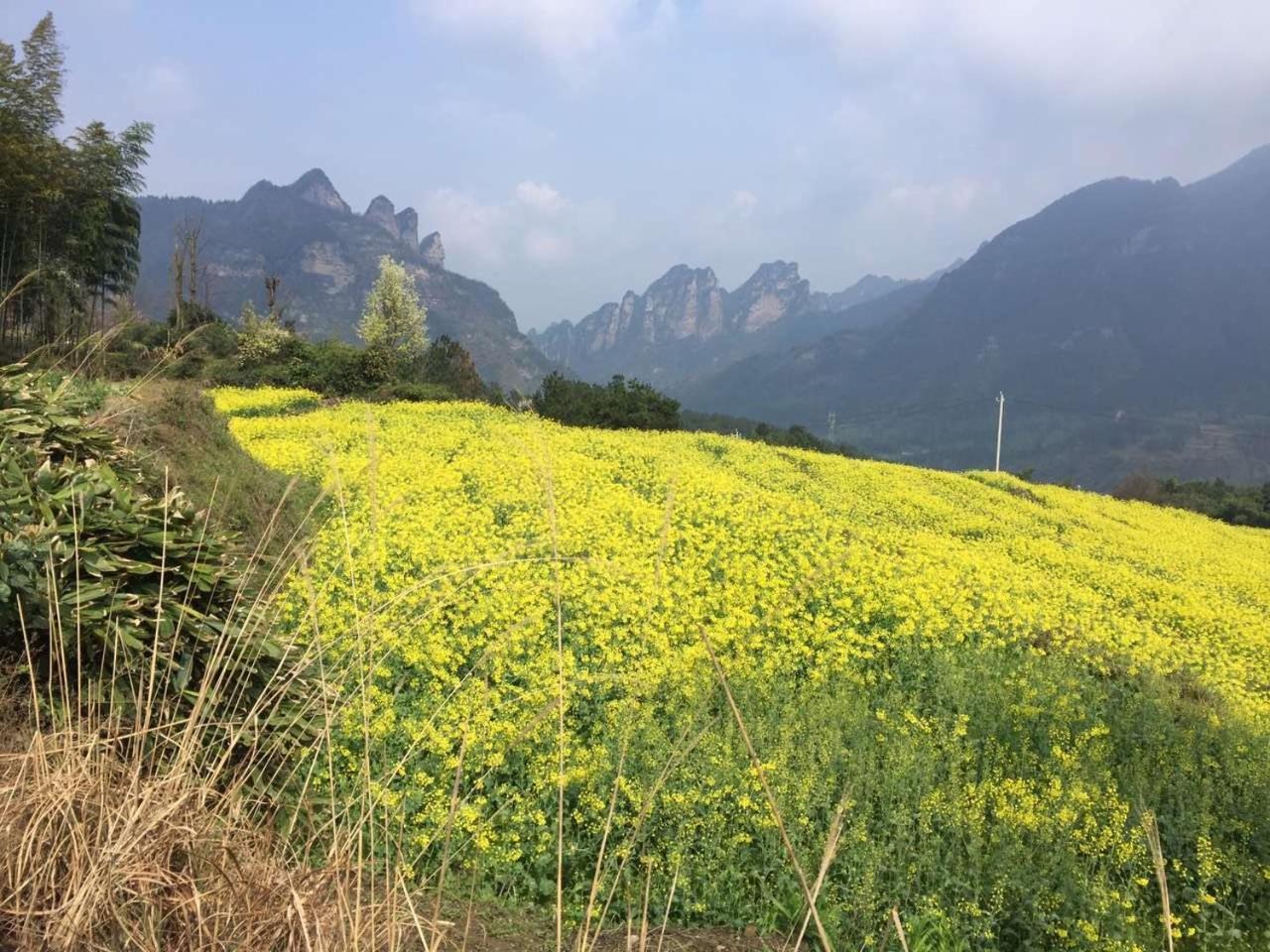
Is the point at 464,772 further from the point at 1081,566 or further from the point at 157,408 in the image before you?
the point at 1081,566

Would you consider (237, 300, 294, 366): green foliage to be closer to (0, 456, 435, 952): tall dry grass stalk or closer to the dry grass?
(0, 456, 435, 952): tall dry grass stalk

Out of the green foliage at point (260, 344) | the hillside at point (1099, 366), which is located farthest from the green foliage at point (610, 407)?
the hillside at point (1099, 366)

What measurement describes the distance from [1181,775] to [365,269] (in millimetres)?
188254

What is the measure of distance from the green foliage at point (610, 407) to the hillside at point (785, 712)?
10.6 m

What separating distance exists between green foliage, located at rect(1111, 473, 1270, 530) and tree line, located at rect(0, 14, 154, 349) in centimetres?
3222

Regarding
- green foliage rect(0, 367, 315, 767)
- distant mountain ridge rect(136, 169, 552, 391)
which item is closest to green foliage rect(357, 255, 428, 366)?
green foliage rect(0, 367, 315, 767)

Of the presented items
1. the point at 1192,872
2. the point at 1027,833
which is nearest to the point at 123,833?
the point at 1027,833

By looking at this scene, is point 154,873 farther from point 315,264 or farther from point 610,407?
point 315,264

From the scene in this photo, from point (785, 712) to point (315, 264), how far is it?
612 ft

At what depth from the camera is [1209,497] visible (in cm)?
2733

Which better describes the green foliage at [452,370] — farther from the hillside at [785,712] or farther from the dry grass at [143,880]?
the dry grass at [143,880]

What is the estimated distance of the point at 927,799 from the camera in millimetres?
3832

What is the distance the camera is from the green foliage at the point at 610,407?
21094 mm

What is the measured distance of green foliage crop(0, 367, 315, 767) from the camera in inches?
102
